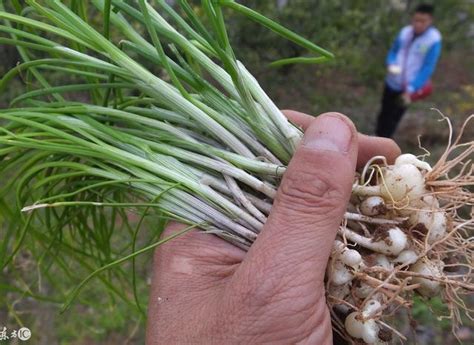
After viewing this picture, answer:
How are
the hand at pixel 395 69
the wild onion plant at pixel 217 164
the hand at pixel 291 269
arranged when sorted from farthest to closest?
1. the hand at pixel 395 69
2. the wild onion plant at pixel 217 164
3. the hand at pixel 291 269

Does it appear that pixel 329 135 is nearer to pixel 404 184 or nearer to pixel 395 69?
pixel 404 184

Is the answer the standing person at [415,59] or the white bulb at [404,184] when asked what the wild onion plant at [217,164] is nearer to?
the white bulb at [404,184]

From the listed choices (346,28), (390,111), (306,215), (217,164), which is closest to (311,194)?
(306,215)

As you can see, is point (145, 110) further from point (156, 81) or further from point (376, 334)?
point (376, 334)

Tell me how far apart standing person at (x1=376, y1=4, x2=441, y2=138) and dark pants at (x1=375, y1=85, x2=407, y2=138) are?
1 centimetres

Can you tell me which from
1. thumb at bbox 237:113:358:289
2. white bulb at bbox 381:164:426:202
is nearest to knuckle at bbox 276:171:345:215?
thumb at bbox 237:113:358:289

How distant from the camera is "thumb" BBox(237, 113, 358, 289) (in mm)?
939

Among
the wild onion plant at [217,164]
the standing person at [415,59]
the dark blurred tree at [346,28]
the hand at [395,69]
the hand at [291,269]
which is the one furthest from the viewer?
the dark blurred tree at [346,28]

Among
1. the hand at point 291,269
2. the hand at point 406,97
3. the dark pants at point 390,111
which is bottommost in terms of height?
the dark pants at point 390,111

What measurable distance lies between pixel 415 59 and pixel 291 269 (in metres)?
2.82

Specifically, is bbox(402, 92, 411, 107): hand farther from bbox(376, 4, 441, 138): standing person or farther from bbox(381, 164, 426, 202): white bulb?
bbox(381, 164, 426, 202): white bulb

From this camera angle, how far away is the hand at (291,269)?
931mm

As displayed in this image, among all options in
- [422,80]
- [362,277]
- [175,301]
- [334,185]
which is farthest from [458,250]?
[422,80]

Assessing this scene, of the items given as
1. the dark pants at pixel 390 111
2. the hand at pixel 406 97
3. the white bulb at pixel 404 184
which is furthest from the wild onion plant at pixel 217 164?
the dark pants at pixel 390 111
